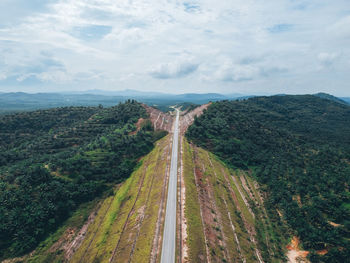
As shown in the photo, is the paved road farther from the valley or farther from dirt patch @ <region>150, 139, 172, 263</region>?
dirt patch @ <region>150, 139, 172, 263</region>

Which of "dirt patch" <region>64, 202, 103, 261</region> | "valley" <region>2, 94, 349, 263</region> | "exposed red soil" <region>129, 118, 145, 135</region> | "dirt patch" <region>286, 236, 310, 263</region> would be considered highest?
"exposed red soil" <region>129, 118, 145, 135</region>

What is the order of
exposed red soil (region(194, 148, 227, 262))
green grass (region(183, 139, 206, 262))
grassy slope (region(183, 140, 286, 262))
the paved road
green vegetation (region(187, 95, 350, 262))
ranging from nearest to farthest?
the paved road → green grass (region(183, 139, 206, 262)) → grassy slope (region(183, 140, 286, 262)) → exposed red soil (region(194, 148, 227, 262)) → green vegetation (region(187, 95, 350, 262))

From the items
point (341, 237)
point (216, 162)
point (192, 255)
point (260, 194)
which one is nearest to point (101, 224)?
point (192, 255)

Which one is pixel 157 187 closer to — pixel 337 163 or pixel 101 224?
pixel 101 224

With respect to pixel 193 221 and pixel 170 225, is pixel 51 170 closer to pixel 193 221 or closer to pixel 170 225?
pixel 170 225

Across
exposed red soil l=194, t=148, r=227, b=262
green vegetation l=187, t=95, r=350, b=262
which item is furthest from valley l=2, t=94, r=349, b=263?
green vegetation l=187, t=95, r=350, b=262

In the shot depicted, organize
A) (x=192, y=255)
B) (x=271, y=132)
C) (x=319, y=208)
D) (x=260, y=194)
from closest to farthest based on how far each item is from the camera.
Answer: (x=192, y=255), (x=319, y=208), (x=260, y=194), (x=271, y=132)
